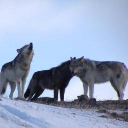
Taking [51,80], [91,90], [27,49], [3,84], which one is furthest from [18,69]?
[91,90]

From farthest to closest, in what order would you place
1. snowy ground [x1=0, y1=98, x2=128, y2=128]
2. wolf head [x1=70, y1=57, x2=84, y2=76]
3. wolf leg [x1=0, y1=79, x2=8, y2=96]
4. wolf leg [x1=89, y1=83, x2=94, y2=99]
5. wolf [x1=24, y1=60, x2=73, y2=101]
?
wolf head [x1=70, y1=57, x2=84, y2=76] < wolf [x1=24, y1=60, x2=73, y2=101] < wolf leg [x1=89, y1=83, x2=94, y2=99] < wolf leg [x1=0, y1=79, x2=8, y2=96] < snowy ground [x1=0, y1=98, x2=128, y2=128]

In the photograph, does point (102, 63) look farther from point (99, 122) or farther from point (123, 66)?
point (99, 122)

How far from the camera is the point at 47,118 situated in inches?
477

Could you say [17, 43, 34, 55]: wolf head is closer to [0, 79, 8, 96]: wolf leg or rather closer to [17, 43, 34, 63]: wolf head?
[17, 43, 34, 63]: wolf head

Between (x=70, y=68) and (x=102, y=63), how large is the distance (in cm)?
214

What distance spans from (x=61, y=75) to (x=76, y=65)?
3.29 feet

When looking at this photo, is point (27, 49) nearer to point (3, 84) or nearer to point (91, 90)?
point (3, 84)

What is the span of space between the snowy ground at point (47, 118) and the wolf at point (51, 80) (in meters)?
6.68

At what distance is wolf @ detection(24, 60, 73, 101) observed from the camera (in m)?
22.0

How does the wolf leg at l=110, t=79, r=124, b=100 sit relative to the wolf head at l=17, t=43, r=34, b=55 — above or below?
below

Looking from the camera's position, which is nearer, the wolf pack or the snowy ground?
the snowy ground

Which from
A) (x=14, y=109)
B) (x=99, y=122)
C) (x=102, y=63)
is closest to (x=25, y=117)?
(x=14, y=109)

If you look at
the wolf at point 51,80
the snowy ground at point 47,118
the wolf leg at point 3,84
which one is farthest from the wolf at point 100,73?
the snowy ground at point 47,118

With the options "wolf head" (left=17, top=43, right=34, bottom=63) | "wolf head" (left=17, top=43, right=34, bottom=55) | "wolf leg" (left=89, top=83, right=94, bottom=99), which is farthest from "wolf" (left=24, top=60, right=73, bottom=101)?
"wolf head" (left=17, top=43, right=34, bottom=55)
